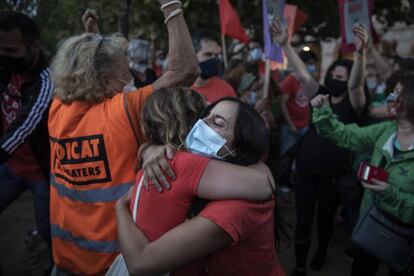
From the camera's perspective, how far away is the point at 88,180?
184cm

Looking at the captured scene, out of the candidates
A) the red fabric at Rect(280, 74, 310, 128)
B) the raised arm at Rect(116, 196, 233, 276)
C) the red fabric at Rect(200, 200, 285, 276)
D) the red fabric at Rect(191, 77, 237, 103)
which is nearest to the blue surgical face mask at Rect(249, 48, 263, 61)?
the red fabric at Rect(280, 74, 310, 128)

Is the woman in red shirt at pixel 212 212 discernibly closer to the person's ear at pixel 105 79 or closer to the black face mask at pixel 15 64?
the person's ear at pixel 105 79

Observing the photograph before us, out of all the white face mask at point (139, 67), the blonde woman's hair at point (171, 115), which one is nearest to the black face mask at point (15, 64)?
the blonde woman's hair at point (171, 115)

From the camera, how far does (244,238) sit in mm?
1425

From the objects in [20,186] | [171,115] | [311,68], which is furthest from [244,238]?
[311,68]

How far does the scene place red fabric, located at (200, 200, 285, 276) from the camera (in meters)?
1.32

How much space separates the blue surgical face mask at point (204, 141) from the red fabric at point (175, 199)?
103 millimetres

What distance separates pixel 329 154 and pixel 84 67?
2315mm

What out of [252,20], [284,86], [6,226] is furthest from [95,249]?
[252,20]

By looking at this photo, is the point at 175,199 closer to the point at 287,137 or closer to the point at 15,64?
the point at 15,64

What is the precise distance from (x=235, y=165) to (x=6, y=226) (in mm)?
3831

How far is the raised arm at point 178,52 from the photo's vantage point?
6.25 ft

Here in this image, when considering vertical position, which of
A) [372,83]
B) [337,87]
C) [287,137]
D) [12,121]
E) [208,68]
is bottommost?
[287,137]

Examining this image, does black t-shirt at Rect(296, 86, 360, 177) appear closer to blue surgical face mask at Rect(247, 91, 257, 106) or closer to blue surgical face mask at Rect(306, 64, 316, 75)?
blue surgical face mask at Rect(247, 91, 257, 106)
